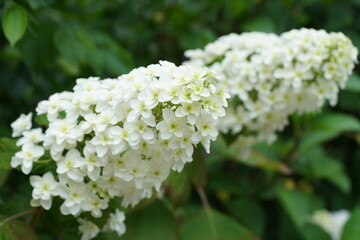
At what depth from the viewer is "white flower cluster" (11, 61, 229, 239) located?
1107mm

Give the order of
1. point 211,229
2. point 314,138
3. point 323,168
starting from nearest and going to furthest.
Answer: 1. point 211,229
2. point 314,138
3. point 323,168

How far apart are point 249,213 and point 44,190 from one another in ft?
3.85

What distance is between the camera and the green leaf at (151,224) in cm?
155

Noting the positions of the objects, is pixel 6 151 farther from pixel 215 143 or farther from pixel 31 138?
pixel 215 143

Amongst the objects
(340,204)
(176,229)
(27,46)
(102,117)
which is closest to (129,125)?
(102,117)

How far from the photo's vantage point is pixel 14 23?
134 cm

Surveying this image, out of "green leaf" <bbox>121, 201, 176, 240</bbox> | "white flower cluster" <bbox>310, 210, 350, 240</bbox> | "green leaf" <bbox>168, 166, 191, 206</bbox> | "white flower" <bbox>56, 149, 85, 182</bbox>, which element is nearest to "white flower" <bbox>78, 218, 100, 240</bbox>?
"white flower" <bbox>56, 149, 85, 182</bbox>

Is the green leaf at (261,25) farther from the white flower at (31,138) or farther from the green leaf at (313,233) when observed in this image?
the white flower at (31,138)

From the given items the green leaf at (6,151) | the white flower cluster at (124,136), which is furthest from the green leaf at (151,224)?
the green leaf at (6,151)

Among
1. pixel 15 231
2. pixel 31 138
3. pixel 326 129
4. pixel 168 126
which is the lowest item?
pixel 15 231

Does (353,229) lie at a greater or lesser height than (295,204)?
lesser

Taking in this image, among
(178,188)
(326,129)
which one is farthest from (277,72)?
(326,129)

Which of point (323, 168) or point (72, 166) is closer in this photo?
point (72, 166)

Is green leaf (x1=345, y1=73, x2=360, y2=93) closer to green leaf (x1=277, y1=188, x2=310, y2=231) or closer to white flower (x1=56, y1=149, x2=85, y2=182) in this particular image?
green leaf (x1=277, y1=188, x2=310, y2=231)
